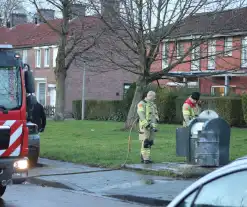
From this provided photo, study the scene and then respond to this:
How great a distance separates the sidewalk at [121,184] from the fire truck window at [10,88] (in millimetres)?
2867

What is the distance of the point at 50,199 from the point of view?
1102 centimetres

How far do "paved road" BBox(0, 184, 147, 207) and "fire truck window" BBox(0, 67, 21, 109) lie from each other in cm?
184

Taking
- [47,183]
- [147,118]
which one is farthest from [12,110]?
[147,118]

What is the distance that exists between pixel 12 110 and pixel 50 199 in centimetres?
205

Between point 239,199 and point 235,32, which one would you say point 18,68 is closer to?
point 239,199

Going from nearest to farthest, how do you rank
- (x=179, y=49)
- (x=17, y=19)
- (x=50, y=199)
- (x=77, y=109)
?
(x=50, y=199), (x=179, y=49), (x=77, y=109), (x=17, y=19)

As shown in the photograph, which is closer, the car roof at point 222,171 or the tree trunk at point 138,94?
the car roof at point 222,171

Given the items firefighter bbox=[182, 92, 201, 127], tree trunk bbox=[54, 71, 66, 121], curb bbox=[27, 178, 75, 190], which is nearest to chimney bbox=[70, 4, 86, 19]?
tree trunk bbox=[54, 71, 66, 121]

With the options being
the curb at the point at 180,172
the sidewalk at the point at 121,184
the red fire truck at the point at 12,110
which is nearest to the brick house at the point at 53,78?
the sidewalk at the point at 121,184

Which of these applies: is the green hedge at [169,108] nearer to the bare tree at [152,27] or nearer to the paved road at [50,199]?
the bare tree at [152,27]

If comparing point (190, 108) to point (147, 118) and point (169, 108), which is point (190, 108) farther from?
point (169, 108)

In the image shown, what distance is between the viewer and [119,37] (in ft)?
79.4

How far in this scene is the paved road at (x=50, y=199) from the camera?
10547 millimetres

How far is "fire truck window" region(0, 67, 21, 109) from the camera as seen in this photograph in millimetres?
9914
